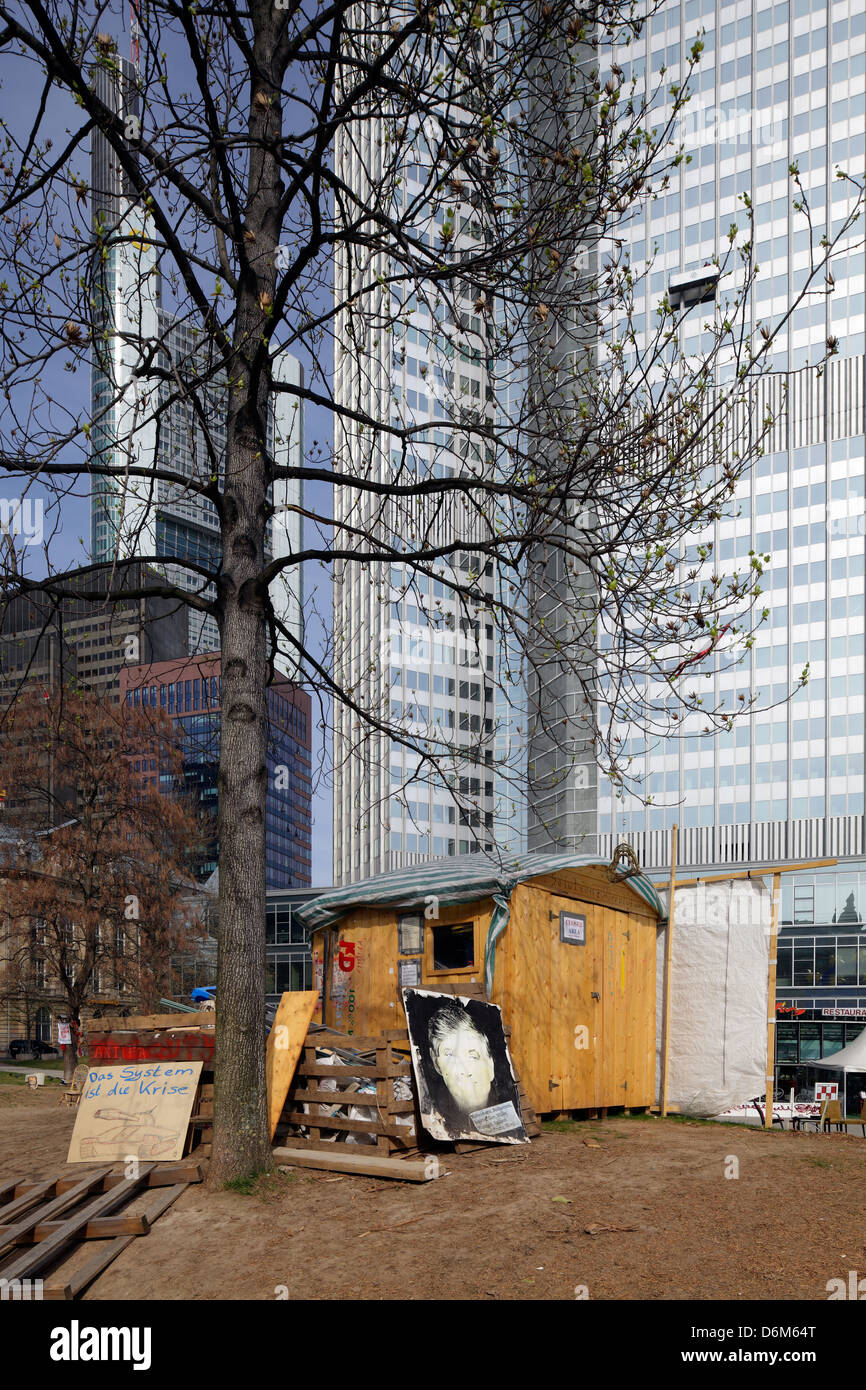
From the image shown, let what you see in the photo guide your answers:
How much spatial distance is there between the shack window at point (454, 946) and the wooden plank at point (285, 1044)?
111 inches

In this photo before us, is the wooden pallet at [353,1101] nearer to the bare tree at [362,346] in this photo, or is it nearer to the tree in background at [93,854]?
the bare tree at [362,346]

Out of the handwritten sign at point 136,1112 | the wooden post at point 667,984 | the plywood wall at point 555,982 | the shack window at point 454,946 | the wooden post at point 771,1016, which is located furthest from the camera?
the wooden post at point 667,984

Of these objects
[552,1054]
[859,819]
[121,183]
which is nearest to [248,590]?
[121,183]

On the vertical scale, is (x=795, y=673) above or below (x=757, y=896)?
above

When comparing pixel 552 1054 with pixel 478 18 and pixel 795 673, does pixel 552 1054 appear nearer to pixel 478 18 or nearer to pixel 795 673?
pixel 478 18

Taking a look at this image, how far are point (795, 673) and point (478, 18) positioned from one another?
84.2 m

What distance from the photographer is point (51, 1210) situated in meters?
8.15

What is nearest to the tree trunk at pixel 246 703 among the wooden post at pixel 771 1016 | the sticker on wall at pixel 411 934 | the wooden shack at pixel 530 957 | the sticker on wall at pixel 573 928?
the wooden shack at pixel 530 957

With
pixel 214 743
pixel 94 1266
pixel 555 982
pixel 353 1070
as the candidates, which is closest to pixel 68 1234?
pixel 94 1266

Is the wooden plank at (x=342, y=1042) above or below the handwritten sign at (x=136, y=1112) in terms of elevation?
above

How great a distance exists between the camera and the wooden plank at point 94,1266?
662cm

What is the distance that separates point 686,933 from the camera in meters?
15.8

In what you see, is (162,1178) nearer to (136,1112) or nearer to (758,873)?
(136,1112)

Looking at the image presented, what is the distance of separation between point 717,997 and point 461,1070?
5668 millimetres
